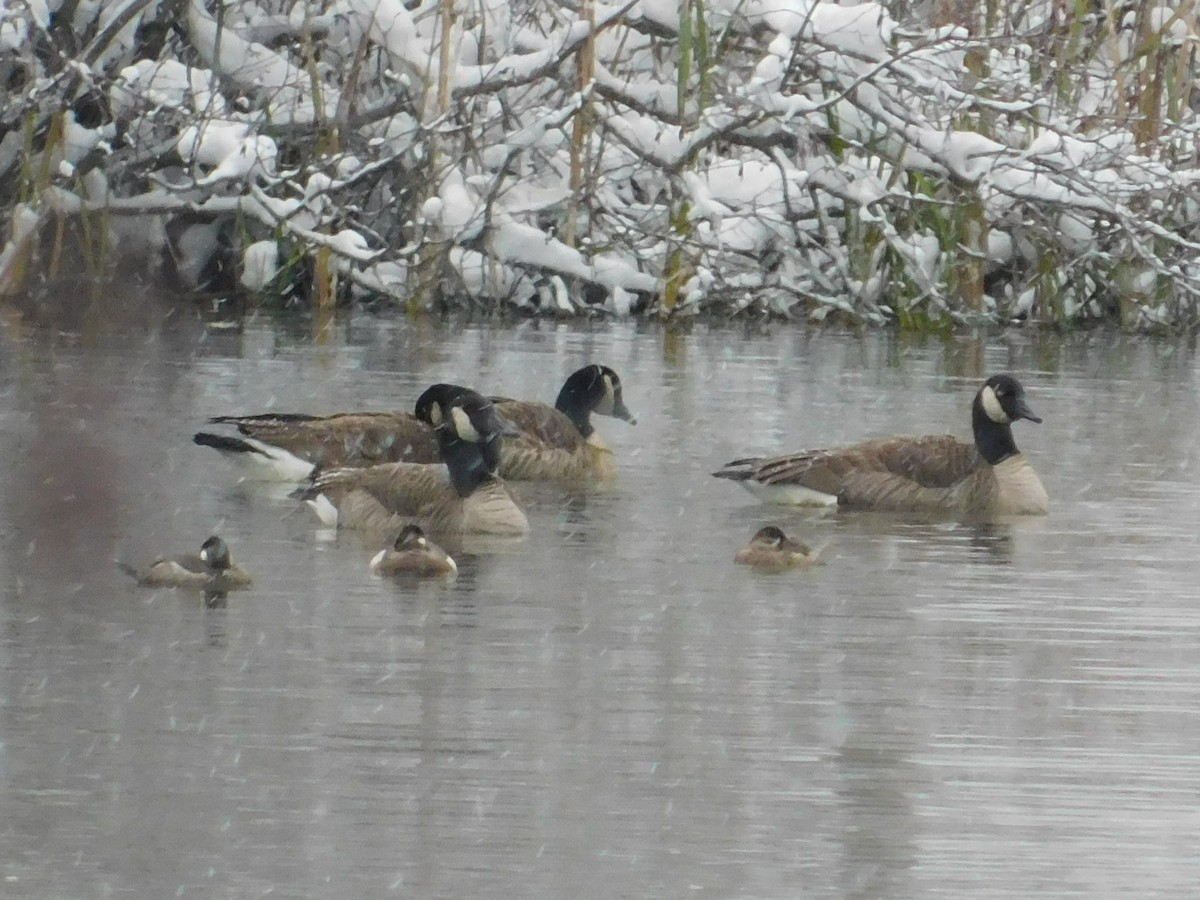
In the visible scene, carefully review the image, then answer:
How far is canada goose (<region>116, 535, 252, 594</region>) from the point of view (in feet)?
26.7

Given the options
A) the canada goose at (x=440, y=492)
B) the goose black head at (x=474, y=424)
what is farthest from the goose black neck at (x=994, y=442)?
the canada goose at (x=440, y=492)

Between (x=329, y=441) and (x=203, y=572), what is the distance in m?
2.77

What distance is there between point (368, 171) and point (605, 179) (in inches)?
87.0

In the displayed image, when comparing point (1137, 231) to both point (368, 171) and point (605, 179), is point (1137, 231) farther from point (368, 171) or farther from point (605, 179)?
point (368, 171)

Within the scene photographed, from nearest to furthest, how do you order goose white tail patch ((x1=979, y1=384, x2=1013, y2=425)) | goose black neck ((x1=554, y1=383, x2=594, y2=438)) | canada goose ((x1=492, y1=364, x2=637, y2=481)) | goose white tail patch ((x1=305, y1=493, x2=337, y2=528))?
1. goose white tail patch ((x1=305, y1=493, x2=337, y2=528))
2. goose white tail patch ((x1=979, y1=384, x2=1013, y2=425))
3. canada goose ((x1=492, y1=364, x2=637, y2=481))
4. goose black neck ((x1=554, y1=383, x2=594, y2=438))

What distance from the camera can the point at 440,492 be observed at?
32.1 ft

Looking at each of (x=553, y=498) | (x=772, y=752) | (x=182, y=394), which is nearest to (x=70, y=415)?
(x=182, y=394)

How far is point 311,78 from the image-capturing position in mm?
19234

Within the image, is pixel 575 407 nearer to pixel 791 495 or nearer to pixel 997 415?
pixel 791 495

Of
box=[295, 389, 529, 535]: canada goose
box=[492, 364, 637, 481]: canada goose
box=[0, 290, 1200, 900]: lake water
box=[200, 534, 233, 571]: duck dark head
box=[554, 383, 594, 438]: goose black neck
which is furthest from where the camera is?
box=[554, 383, 594, 438]: goose black neck

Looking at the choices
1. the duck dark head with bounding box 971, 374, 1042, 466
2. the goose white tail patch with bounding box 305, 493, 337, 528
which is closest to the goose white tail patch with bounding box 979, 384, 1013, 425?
the duck dark head with bounding box 971, 374, 1042, 466

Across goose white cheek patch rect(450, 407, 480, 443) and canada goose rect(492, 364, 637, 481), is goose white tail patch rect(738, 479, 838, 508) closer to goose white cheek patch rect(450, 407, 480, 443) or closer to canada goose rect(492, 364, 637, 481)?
canada goose rect(492, 364, 637, 481)

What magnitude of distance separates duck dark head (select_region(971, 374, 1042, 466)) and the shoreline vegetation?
22.4ft

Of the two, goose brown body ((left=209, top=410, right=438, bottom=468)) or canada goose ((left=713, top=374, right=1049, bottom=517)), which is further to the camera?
goose brown body ((left=209, top=410, right=438, bottom=468))
